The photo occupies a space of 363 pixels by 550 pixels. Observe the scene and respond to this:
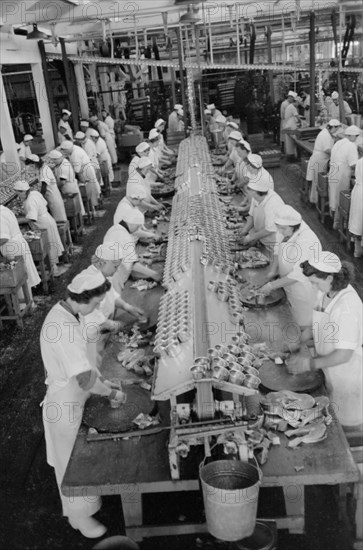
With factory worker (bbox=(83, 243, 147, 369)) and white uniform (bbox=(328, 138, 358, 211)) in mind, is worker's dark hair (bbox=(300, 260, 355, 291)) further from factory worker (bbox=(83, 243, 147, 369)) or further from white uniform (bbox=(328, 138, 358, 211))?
white uniform (bbox=(328, 138, 358, 211))

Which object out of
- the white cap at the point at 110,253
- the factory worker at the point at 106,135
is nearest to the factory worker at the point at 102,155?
the factory worker at the point at 106,135

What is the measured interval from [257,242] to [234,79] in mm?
13420

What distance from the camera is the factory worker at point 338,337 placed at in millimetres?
3396

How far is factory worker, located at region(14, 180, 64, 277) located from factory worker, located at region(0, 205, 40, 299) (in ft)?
2.65

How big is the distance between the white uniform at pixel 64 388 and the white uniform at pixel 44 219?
4.79 metres

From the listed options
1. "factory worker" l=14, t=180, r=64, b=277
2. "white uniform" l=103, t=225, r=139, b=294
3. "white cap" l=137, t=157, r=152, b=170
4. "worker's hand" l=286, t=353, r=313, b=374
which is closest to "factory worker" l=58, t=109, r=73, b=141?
"factory worker" l=14, t=180, r=64, b=277

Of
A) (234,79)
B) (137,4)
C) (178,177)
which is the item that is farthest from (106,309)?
(234,79)

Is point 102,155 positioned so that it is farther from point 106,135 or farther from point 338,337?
point 338,337

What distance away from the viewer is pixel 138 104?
19.0m

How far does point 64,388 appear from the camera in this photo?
3.52 meters

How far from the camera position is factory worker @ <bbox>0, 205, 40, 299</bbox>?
22.3 feet

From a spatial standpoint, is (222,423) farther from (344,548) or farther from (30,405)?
(30,405)

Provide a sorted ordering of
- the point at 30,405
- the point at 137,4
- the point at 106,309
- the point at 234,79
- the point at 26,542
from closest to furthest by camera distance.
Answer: the point at 26,542 → the point at 106,309 → the point at 30,405 → the point at 137,4 → the point at 234,79

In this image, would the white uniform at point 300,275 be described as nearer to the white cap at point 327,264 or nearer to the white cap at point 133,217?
the white cap at point 327,264
